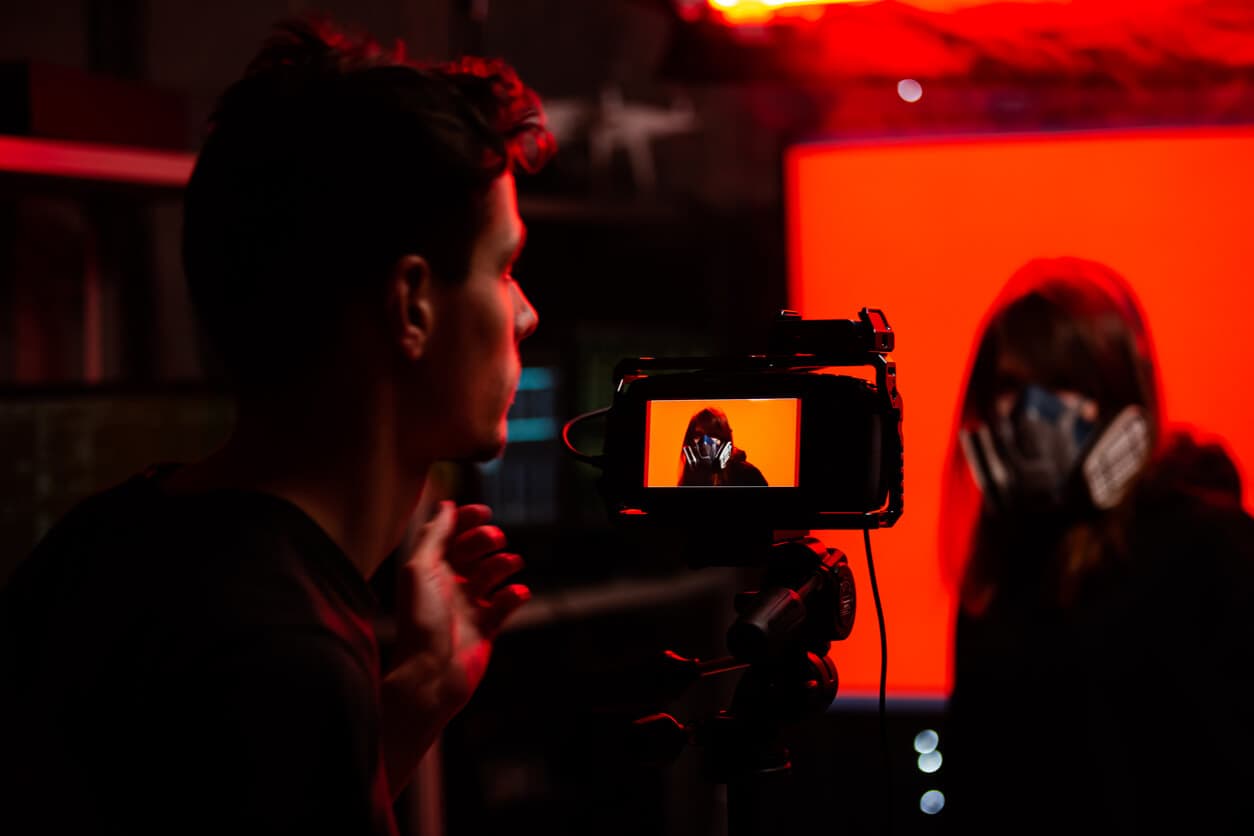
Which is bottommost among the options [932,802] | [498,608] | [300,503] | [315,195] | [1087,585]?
[932,802]

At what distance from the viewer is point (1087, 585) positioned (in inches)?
70.9

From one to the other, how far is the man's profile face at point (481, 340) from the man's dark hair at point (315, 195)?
27 mm

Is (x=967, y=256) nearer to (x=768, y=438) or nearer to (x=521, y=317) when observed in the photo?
(x=768, y=438)

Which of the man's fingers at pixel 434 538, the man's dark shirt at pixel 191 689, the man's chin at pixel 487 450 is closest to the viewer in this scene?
the man's dark shirt at pixel 191 689

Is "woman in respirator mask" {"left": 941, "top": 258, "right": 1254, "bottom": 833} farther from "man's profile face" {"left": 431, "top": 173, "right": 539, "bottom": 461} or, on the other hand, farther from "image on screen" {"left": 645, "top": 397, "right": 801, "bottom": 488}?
"man's profile face" {"left": 431, "top": 173, "right": 539, "bottom": 461}

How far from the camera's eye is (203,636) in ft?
2.19

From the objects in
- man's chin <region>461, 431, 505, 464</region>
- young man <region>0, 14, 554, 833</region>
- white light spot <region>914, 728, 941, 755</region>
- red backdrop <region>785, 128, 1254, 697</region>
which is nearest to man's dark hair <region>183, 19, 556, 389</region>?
young man <region>0, 14, 554, 833</region>

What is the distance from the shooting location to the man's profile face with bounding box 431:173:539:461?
0.90 m

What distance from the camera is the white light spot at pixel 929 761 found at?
75.2 inches

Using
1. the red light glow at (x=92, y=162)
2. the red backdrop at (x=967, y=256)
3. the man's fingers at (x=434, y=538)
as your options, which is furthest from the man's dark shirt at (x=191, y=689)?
the red backdrop at (x=967, y=256)

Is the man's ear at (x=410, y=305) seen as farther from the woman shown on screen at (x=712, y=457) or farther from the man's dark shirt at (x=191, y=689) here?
the woman shown on screen at (x=712, y=457)

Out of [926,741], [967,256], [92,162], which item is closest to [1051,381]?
[967,256]

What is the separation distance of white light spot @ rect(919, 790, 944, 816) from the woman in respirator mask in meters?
0.03

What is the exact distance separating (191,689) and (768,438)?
1.78ft
